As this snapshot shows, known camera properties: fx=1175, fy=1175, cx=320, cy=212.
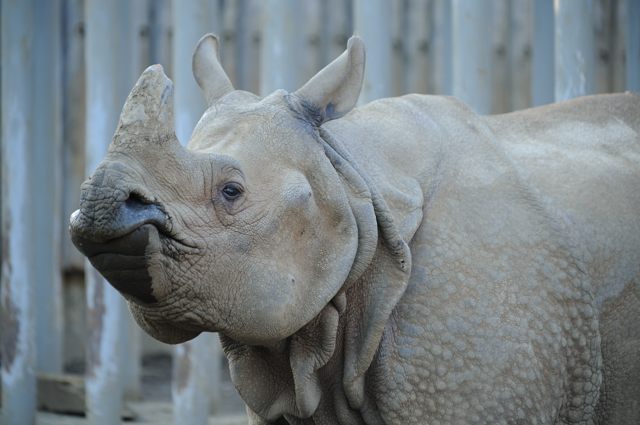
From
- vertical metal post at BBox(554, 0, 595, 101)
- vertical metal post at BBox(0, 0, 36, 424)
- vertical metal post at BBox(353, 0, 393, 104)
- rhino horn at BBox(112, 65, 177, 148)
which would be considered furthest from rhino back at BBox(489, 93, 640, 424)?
vertical metal post at BBox(0, 0, 36, 424)

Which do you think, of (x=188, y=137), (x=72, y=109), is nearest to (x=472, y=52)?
(x=188, y=137)

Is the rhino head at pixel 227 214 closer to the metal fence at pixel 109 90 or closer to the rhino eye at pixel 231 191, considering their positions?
the rhino eye at pixel 231 191

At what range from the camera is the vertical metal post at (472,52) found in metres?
7.04

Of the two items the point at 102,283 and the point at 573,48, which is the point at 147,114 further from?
the point at 102,283

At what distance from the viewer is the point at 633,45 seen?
7887 mm

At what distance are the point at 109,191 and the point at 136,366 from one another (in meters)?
6.55

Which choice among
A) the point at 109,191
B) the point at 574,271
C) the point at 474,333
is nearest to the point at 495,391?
the point at 474,333

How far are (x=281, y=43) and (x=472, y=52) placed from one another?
1587 millimetres

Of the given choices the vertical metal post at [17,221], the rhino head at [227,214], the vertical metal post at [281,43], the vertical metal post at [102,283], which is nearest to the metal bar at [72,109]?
the vertical metal post at [17,221]

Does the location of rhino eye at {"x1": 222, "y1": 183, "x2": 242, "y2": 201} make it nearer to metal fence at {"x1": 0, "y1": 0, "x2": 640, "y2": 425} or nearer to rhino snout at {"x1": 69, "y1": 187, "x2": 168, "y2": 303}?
rhino snout at {"x1": 69, "y1": 187, "x2": 168, "y2": 303}

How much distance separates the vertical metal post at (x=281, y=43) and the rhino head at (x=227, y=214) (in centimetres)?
396

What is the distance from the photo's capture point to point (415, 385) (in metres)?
3.99

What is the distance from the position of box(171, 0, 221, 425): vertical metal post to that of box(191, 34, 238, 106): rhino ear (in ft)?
11.7

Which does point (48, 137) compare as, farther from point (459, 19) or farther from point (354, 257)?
point (354, 257)
